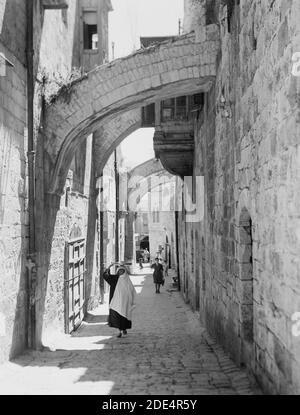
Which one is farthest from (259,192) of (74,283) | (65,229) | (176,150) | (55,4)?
(176,150)

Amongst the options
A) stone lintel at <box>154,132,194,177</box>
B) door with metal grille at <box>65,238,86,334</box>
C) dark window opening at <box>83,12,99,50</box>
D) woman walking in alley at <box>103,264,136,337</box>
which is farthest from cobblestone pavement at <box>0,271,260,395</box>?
dark window opening at <box>83,12,99,50</box>

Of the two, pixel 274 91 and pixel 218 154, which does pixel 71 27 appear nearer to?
pixel 218 154

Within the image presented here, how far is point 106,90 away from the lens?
7.34 metres

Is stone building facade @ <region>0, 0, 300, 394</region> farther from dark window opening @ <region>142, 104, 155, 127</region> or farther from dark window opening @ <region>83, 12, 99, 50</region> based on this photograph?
dark window opening @ <region>142, 104, 155, 127</region>

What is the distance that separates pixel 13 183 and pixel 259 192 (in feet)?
10.5

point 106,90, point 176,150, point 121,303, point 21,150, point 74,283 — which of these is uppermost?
point 106,90

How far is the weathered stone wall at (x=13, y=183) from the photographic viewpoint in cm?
554

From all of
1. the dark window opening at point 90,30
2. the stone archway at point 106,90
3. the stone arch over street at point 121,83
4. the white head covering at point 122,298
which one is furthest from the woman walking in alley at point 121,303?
the dark window opening at point 90,30

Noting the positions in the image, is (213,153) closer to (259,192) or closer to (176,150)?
(259,192)

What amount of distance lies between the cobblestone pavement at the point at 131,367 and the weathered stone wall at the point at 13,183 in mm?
501

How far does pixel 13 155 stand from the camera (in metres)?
5.92

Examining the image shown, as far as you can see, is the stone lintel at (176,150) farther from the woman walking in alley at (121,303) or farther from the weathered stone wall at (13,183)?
the weathered stone wall at (13,183)
